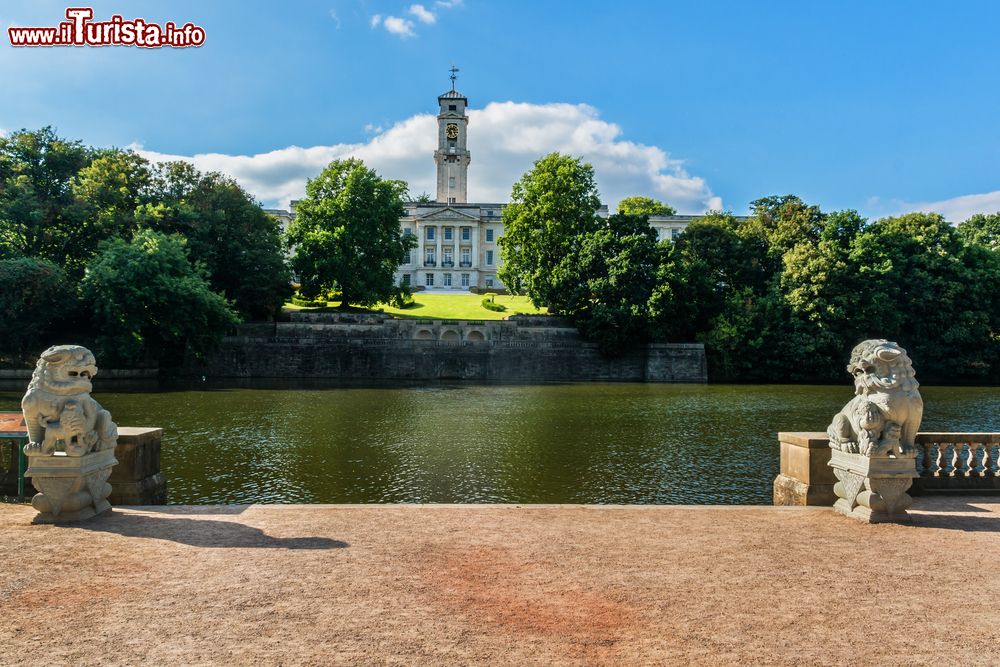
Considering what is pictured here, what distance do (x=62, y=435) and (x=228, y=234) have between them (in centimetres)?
4297

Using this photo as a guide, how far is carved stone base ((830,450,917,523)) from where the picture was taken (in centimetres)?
810

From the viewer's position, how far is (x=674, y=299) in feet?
151

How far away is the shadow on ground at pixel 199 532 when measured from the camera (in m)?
7.20

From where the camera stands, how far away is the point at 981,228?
68.9m

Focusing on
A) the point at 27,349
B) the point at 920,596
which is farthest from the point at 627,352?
the point at 920,596

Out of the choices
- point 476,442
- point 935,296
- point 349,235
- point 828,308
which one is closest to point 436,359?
point 349,235

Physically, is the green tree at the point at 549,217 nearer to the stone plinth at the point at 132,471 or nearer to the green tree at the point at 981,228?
the green tree at the point at 981,228

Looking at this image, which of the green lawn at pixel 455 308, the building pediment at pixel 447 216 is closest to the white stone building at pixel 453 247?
the building pediment at pixel 447 216

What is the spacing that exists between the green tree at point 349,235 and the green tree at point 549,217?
10125 mm

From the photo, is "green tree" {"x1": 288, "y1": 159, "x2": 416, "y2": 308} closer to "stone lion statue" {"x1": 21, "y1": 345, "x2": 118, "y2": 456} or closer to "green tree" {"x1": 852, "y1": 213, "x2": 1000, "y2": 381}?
"green tree" {"x1": 852, "y1": 213, "x2": 1000, "y2": 381}

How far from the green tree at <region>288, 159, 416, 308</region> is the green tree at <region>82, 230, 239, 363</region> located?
42.3 ft

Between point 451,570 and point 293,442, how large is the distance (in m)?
12.1

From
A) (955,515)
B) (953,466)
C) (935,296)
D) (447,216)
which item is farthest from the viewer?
(447,216)

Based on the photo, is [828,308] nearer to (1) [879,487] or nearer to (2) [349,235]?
(2) [349,235]
